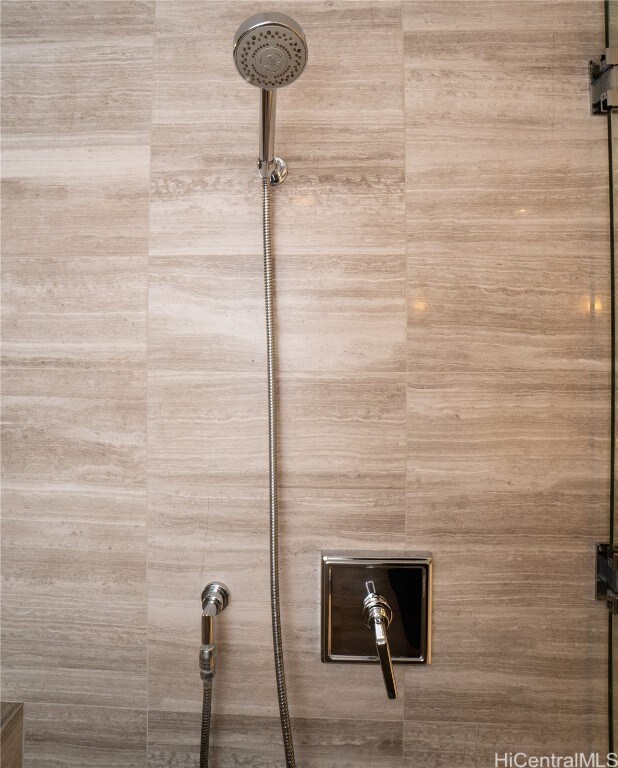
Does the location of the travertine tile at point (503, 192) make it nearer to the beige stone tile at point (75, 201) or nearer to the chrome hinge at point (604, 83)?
the chrome hinge at point (604, 83)

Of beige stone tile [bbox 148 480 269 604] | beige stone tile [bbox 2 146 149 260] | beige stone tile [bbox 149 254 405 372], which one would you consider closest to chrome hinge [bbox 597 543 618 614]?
beige stone tile [bbox 149 254 405 372]

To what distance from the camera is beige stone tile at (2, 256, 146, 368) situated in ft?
2.95

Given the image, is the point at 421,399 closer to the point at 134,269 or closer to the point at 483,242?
the point at 483,242

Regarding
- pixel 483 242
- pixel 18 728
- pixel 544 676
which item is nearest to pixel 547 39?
pixel 483 242

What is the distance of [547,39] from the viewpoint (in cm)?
87

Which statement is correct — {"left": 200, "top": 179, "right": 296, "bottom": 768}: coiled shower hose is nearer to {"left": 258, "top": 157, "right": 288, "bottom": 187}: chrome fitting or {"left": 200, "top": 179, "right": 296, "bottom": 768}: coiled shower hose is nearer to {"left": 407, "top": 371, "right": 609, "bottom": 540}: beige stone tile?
{"left": 258, "top": 157, "right": 288, "bottom": 187}: chrome fitting

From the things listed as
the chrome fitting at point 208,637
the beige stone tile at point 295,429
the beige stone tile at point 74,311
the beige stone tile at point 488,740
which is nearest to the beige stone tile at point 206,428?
the beige stone tile at point 295,429

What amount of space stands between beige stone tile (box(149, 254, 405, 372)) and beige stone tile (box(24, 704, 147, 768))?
2.23 feet

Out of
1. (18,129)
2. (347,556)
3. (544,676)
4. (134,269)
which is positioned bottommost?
(544,676)

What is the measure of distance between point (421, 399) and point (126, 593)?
26.3 inches

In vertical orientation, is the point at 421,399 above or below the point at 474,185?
below

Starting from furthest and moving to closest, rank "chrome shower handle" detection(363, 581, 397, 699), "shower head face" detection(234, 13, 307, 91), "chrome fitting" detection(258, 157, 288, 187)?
"chrome fitting" detection(258, 157, 288, 187) < "chrome shower handle" detection(363, 581, 397, 699) < "shower head face" detection(234, 13, 307, 91)

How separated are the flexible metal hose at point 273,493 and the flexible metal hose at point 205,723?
12 centimetres

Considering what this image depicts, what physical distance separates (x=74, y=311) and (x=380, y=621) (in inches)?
31.3
